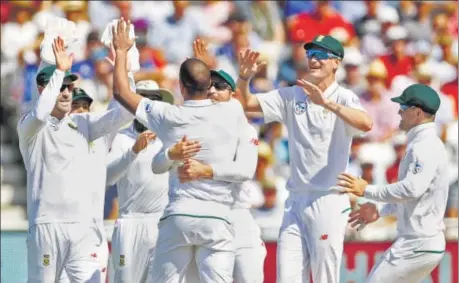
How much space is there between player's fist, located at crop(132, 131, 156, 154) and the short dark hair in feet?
6.09

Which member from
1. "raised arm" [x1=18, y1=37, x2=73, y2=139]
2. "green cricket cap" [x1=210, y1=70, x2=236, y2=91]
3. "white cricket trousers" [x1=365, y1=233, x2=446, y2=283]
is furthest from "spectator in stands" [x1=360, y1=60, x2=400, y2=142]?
"raised arm" [x1=18, y1=37, x2=73, y2=139]

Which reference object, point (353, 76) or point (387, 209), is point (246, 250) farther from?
point (353, 76)

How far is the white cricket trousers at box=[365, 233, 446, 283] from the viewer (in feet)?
34.1

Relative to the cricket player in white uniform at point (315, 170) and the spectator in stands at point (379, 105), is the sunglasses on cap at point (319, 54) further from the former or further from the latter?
the spectator in stands at point (379, 105)

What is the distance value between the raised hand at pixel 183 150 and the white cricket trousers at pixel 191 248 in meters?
0.44

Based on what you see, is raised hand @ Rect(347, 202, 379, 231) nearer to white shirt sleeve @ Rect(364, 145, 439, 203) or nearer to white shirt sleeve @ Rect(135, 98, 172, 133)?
white shirt sleeve @ Rect(364, 145, 439, 203)

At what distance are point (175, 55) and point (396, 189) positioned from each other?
25.5ft

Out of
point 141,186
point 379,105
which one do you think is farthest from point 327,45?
point 379,105

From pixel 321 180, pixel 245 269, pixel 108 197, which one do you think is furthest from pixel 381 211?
pixel 108 197

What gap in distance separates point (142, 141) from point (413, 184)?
7.75ft

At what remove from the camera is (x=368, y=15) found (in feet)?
62.2

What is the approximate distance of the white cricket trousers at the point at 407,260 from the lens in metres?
10.4

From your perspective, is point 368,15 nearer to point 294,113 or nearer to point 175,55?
point 175,55

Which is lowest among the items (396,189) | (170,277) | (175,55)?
(170,277)
